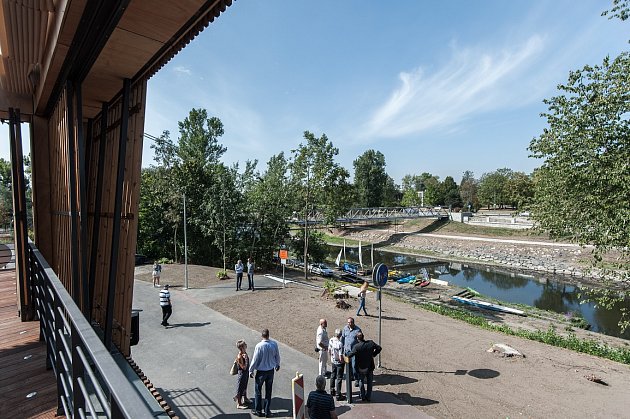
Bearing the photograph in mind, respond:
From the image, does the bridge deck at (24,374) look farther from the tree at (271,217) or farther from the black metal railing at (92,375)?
the tree at (271,217)

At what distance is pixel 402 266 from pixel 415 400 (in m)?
32.1

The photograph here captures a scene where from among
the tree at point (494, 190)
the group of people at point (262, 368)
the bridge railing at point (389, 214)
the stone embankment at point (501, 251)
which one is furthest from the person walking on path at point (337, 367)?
the tree at point (494, 190)

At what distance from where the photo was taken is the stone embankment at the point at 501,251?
34625mm

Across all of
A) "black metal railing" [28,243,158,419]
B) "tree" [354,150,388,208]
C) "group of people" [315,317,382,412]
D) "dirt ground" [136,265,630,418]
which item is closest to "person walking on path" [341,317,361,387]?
"group of people" [315,317,382,412]

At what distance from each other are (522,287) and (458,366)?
25120 mm

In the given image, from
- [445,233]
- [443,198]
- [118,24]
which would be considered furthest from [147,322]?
[443,198]

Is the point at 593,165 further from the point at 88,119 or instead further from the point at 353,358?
the point at 88,119

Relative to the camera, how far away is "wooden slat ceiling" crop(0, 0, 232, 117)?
2.55m

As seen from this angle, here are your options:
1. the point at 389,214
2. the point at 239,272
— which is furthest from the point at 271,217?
the point at 389,214

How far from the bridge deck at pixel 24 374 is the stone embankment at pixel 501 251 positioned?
112ft

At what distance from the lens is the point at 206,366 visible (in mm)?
8383

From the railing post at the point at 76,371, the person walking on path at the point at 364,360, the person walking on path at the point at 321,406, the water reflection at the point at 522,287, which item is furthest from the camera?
the water reflection at the point at 522,287

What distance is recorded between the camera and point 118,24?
102 inches

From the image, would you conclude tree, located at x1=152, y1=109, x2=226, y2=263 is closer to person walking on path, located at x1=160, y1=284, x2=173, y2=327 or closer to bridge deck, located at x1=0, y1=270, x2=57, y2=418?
person walking on path, located at x1=160, y1=284, x2=173, y2=327
